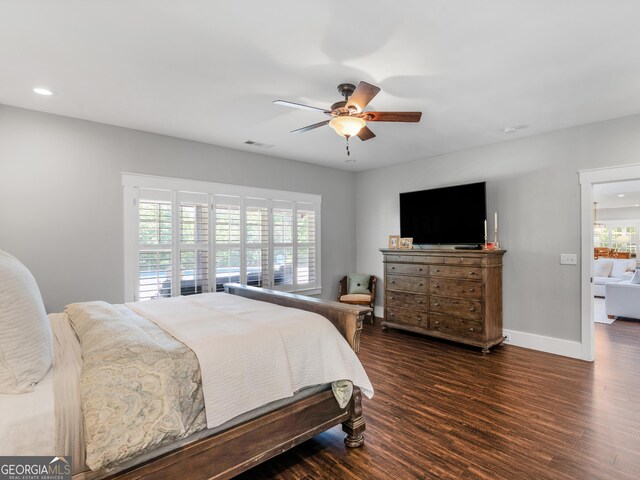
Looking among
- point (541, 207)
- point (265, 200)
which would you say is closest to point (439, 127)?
point (541, 207)

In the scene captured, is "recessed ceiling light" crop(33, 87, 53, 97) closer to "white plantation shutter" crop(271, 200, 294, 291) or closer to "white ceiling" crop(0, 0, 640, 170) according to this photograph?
"white ceiling" crop(0, 0, 640, 170)

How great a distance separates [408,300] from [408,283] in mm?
242

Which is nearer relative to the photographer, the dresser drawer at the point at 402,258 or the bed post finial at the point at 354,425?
the bed post finial at the point at 354,425

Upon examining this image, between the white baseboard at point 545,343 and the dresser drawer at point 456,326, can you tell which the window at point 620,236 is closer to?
the white baseboard at point 545,343

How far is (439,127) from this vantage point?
3.94 meters

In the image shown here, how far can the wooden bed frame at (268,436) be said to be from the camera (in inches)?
61.5

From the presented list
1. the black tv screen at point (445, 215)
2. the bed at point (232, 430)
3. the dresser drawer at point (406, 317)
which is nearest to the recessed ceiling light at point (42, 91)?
the bed at point (232, 430)

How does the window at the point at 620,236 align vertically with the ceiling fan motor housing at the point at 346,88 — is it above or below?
below

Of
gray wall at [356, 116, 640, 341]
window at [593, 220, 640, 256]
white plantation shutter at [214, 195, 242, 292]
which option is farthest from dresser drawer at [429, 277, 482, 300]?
window at [593, 220, 640, 256]

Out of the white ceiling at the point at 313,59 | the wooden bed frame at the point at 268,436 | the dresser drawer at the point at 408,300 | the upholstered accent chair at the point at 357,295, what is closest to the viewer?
the wooden bed frame at the point at 268,436

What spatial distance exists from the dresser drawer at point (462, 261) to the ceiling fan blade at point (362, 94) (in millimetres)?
2558

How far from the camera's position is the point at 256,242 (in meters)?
5.03

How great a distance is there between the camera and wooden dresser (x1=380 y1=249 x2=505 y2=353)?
13.7 ft

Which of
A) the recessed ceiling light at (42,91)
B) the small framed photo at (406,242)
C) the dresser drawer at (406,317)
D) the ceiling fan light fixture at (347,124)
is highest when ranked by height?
the recessed ceiling light at (42,91)
